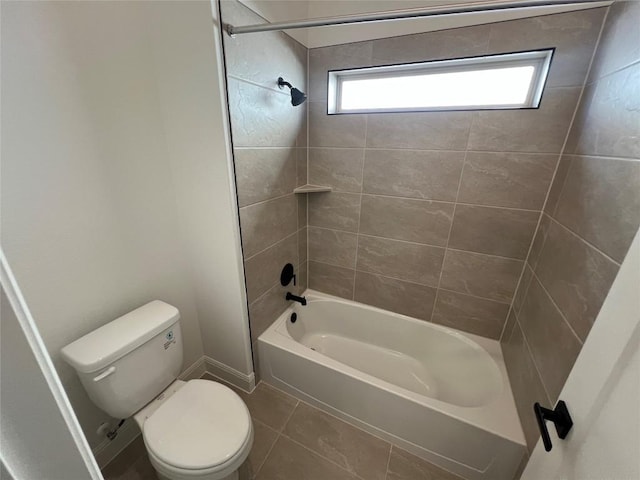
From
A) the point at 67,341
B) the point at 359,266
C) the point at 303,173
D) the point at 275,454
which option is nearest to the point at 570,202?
the point at 359,266

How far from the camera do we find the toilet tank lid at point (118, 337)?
0.97 m

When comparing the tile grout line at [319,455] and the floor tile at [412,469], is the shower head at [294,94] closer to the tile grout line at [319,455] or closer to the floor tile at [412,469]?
the tile grout line at [319,455]

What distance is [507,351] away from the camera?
147 centimetres

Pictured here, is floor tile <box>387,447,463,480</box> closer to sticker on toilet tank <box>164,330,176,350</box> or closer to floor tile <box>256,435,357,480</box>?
floor tile <box>256,435,357,480</box>

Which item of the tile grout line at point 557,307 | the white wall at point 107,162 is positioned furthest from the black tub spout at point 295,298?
the tile grout line at point 557,307

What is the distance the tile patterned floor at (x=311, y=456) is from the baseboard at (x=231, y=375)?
153 millimetres

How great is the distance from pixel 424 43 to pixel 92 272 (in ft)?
6.15

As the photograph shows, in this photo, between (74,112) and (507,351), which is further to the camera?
(507,351)

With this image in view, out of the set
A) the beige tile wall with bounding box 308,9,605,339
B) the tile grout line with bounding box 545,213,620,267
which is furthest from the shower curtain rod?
the tile grout line with bounding box 545,213,620,267

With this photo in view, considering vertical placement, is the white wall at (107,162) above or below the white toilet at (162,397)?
above

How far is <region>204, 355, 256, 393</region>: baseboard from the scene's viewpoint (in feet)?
5.39

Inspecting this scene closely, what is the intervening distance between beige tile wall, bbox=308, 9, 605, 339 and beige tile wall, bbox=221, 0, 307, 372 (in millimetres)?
181

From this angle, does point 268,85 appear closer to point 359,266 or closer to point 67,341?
point 359,266

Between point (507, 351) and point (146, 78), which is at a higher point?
point (146, 78)
